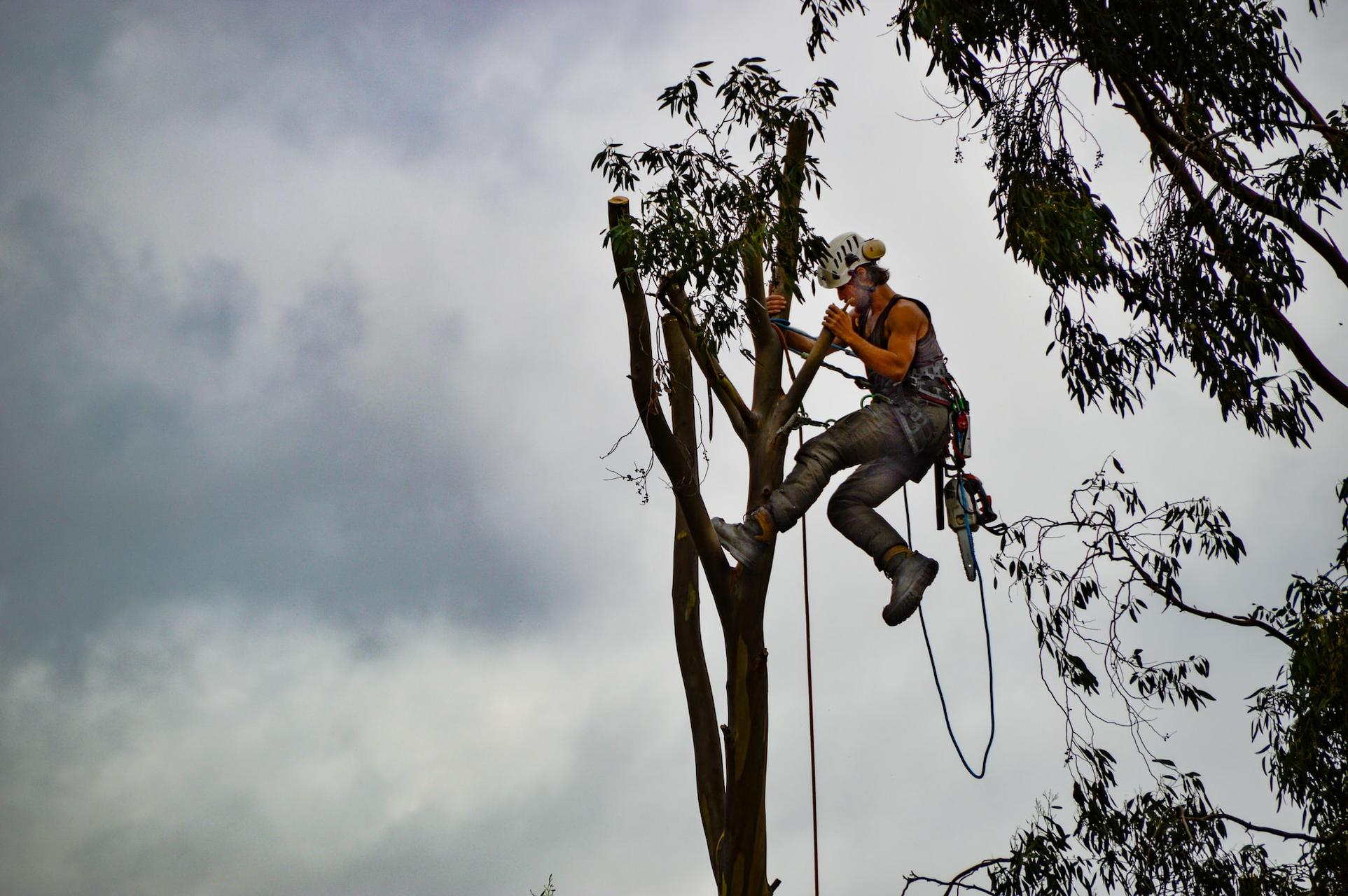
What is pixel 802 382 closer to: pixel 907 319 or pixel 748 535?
pixel 907 319

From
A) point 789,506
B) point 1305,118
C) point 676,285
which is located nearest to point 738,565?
point 789,506

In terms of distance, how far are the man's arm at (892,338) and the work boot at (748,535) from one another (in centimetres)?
86

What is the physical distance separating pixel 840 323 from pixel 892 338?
25cm

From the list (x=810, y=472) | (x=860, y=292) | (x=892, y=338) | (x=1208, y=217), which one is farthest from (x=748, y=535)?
(x=1208, y=217)

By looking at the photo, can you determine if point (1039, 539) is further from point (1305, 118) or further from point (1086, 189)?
point (1305, 118)

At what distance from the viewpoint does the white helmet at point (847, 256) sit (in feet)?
22.4

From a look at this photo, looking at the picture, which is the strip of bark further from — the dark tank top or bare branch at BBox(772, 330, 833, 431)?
the dark tank top

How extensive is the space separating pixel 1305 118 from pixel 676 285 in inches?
195

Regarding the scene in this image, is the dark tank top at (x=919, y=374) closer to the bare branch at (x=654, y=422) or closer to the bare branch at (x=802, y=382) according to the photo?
the bare branch at (x=802, y=382)

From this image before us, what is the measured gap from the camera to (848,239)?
6891mm

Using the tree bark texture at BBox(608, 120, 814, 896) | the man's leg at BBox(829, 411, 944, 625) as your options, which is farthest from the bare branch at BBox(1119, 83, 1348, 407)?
the man's leg at BBox(829, 411, 944, 625)

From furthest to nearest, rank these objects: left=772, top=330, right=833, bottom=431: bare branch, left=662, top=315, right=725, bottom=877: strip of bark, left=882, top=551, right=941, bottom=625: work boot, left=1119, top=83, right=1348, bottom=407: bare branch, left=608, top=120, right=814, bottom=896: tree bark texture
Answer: left=1119, top=83, right=1348, bottom=407: bare branch, left=662, top=315, right=725, bottom=877: strip of bark, left=772, top=330, right=833, bottom=431: bare branch, left=608, top=120, right=814, bottom=896: tree bark texture, left=882, top=551, right=941, bottom=625: work boot

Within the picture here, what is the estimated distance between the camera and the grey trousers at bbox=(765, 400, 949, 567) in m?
6.39

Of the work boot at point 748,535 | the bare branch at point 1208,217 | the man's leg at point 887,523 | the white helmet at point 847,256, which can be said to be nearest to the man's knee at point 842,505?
the man's leg at point 887,523
